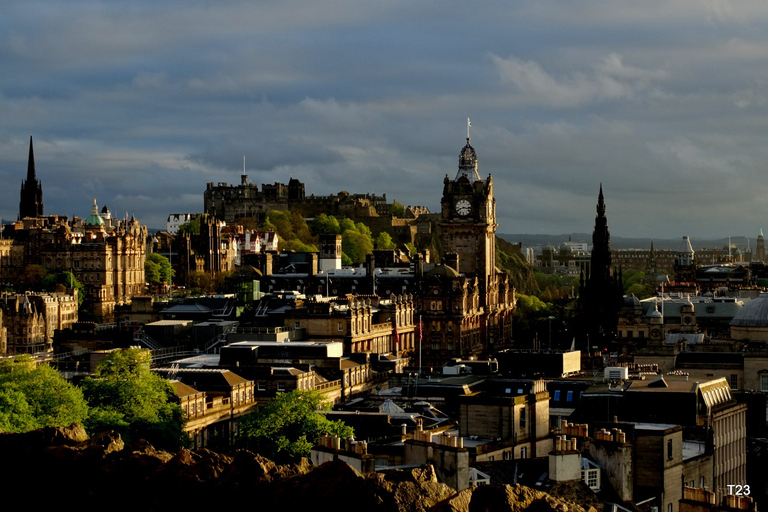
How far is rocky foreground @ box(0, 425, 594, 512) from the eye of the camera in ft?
120

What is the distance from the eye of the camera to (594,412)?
238 ft

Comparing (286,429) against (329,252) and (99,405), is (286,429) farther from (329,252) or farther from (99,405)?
(329,252)

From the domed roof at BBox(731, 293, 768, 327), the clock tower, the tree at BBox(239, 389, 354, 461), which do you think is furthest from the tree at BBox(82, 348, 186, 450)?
the clock tower

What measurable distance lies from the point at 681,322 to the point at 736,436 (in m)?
76.2

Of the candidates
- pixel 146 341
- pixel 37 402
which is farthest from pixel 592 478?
pixel 146 341

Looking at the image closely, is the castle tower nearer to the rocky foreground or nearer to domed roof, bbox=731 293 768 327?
domed roof, bbox=731 293 768 327

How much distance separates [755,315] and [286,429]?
1993 inches

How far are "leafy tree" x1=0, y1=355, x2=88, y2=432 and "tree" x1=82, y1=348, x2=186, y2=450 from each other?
3.57 ft

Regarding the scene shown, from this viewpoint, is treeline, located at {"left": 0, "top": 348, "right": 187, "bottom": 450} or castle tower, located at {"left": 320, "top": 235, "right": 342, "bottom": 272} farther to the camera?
castle tower, located at {"left": 320, "top": 235, "right": 342, "bottom": 272}

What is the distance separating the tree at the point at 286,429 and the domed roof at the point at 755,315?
151 feet

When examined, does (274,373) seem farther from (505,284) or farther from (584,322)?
(505,284)

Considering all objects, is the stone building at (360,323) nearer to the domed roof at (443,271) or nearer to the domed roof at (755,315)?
the domed roof at (443,271)

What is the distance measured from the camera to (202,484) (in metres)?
40.5

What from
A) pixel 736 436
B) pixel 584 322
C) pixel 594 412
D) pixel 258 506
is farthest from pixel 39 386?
pixel 584 322
